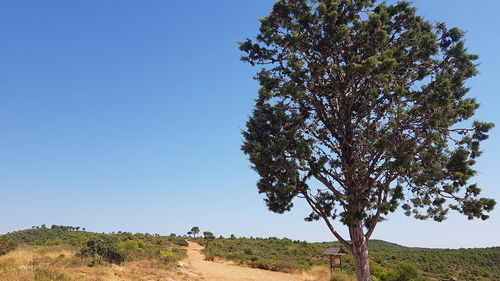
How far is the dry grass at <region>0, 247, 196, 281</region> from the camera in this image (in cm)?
1182

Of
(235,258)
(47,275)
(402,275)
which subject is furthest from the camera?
(235,258)

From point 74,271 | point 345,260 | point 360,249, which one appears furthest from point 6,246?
point 345,260

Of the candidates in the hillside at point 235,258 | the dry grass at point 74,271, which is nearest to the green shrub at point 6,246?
the hillside at point 235,258

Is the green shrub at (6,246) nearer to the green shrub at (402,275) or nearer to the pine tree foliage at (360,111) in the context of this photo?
the pine tree foliage at (360,111)

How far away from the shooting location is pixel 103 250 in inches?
813

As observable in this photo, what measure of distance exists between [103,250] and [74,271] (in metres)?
6.20

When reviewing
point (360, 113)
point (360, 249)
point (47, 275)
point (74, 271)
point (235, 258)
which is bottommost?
point (235, 258)

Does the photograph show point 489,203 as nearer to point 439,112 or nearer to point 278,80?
point 439,112

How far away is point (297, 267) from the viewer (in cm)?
2848

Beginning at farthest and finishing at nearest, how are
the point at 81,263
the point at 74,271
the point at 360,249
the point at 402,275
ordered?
1. the point at 402,275
2. the point at 81,263
3. the point at 74,271
4. the point at 360,249

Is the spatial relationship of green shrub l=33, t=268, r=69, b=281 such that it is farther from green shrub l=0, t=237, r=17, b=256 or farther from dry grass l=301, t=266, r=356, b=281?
dry grass l=301, t=266, r=356, b=281

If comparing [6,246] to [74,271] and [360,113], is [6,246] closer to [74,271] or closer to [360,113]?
[74,271]

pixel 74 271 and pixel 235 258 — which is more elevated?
pixel 74 271

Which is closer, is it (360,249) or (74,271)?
(360,249)
